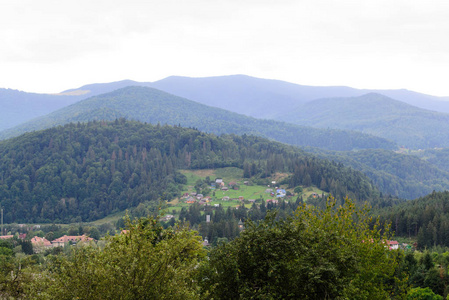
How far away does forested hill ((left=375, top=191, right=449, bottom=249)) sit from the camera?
Result: 9712cm

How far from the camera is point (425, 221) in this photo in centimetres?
10625

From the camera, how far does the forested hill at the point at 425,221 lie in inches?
3824

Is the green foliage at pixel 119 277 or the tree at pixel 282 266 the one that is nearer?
the green foliage at pixel 119 277

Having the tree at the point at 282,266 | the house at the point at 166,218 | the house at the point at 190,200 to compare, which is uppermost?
the tree at the point at 282,266

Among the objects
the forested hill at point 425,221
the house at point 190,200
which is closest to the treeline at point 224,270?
the forested hill at point 425,221

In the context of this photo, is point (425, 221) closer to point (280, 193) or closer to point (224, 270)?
point (280, 193)

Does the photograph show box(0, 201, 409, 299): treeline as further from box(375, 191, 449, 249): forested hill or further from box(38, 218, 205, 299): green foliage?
box(375, 191, 449, 249): forested hill

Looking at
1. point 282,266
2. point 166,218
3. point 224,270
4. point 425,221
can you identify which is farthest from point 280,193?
point 282,266

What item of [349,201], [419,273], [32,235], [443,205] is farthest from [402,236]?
[32,235]

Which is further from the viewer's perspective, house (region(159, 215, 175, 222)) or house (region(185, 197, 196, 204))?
house (region(185, 197, 196, 204))

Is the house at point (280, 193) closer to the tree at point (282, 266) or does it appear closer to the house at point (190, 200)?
the house at point (190, 200)

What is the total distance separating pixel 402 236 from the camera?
4323 inches

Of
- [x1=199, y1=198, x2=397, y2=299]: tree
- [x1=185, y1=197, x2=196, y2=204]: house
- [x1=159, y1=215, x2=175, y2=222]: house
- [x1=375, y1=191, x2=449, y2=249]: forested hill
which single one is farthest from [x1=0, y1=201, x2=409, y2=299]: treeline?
[x1=185, y1=197, x2=196, y2=204]: house

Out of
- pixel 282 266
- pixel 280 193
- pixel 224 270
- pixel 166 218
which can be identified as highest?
pixel 282 266
